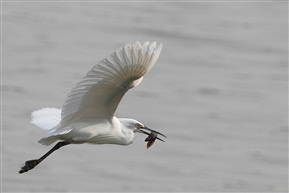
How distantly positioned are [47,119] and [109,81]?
1.16m

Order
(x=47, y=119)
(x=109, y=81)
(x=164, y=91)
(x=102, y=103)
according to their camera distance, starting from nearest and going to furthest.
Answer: (x=109, y=81), (x=102, y=103), (x=47, y=119), (x=164, y=91)

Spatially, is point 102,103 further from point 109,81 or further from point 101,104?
point 109,81

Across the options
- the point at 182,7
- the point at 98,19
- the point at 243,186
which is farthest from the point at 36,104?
the point at 182,7

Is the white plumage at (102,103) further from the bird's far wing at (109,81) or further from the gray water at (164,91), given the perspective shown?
the gray water at (164,91)

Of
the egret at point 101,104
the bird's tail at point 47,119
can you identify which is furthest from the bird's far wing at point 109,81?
the bird's tail at point 47,119

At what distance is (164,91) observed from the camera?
19.3 meters

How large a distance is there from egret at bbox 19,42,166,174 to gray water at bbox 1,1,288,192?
5.61 metres

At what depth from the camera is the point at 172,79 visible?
2009 centimetres

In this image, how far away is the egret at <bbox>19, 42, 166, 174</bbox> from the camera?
Result: 9.41 meters

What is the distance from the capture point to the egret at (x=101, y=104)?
941cm

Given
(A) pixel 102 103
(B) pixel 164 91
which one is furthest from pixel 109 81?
(B) pixel 164 91

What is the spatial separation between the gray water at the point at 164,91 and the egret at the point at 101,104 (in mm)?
5606

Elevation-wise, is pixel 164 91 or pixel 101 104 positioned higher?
pixel 164 91

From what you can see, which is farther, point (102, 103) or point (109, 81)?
point (102, 103)
